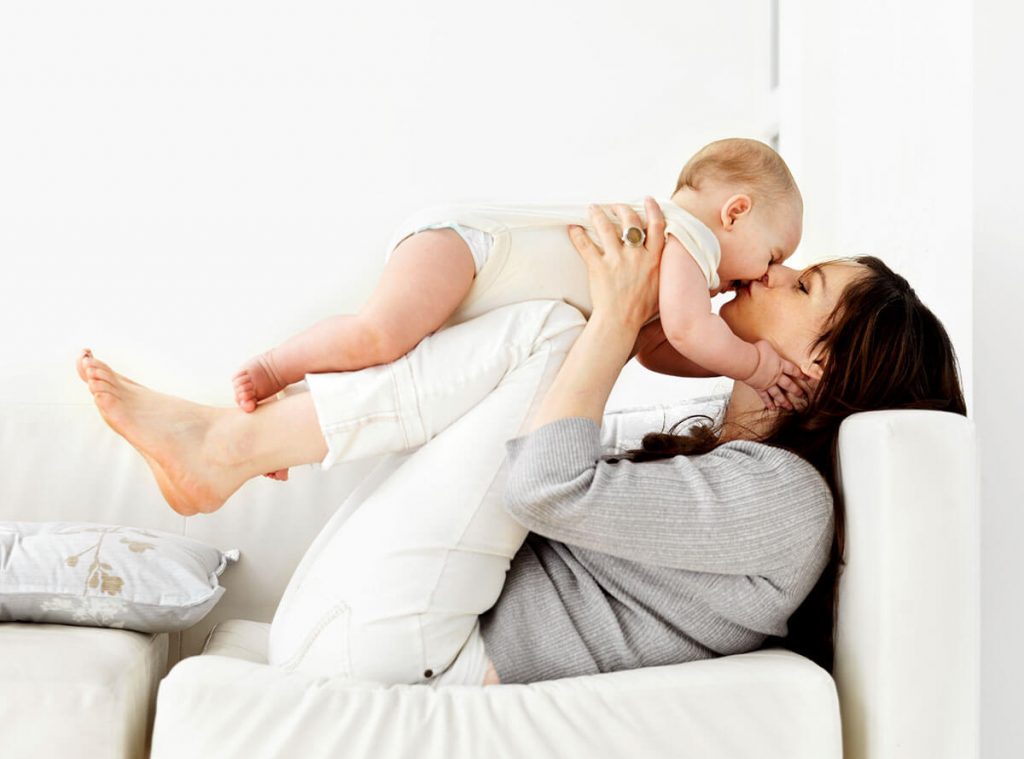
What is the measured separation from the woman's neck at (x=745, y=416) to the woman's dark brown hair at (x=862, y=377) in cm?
9

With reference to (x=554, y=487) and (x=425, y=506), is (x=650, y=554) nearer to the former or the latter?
(x=554, y=487)

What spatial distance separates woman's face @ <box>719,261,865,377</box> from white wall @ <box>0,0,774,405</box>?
2.33ft

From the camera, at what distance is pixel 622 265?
137 cm

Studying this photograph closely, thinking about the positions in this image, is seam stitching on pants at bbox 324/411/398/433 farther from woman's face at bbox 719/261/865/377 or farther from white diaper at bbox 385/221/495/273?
woman's face at bbox 719/261/865/377

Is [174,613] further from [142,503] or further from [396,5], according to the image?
[396,5]

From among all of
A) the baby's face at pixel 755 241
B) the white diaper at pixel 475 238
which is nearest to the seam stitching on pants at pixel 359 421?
the white diaper at pixel 475 238

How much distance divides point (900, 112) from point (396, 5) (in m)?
1.28

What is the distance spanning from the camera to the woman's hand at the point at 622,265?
134 centimetres

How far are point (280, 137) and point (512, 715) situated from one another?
1.77 metres

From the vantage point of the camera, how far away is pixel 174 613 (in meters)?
1.48

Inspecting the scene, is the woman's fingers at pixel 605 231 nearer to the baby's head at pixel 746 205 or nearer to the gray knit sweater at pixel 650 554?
the baby's head at pixel 746 205

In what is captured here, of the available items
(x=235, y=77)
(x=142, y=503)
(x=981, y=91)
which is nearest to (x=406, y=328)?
(x=142, y=503)

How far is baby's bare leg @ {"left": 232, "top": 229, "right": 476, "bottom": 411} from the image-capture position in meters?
1.29

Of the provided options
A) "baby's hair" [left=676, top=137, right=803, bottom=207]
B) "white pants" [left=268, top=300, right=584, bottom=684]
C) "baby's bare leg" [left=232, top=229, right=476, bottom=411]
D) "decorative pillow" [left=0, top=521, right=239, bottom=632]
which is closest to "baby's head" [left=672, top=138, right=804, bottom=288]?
"baby's hair" [left=676, top=137, right=803, bottom=207]
